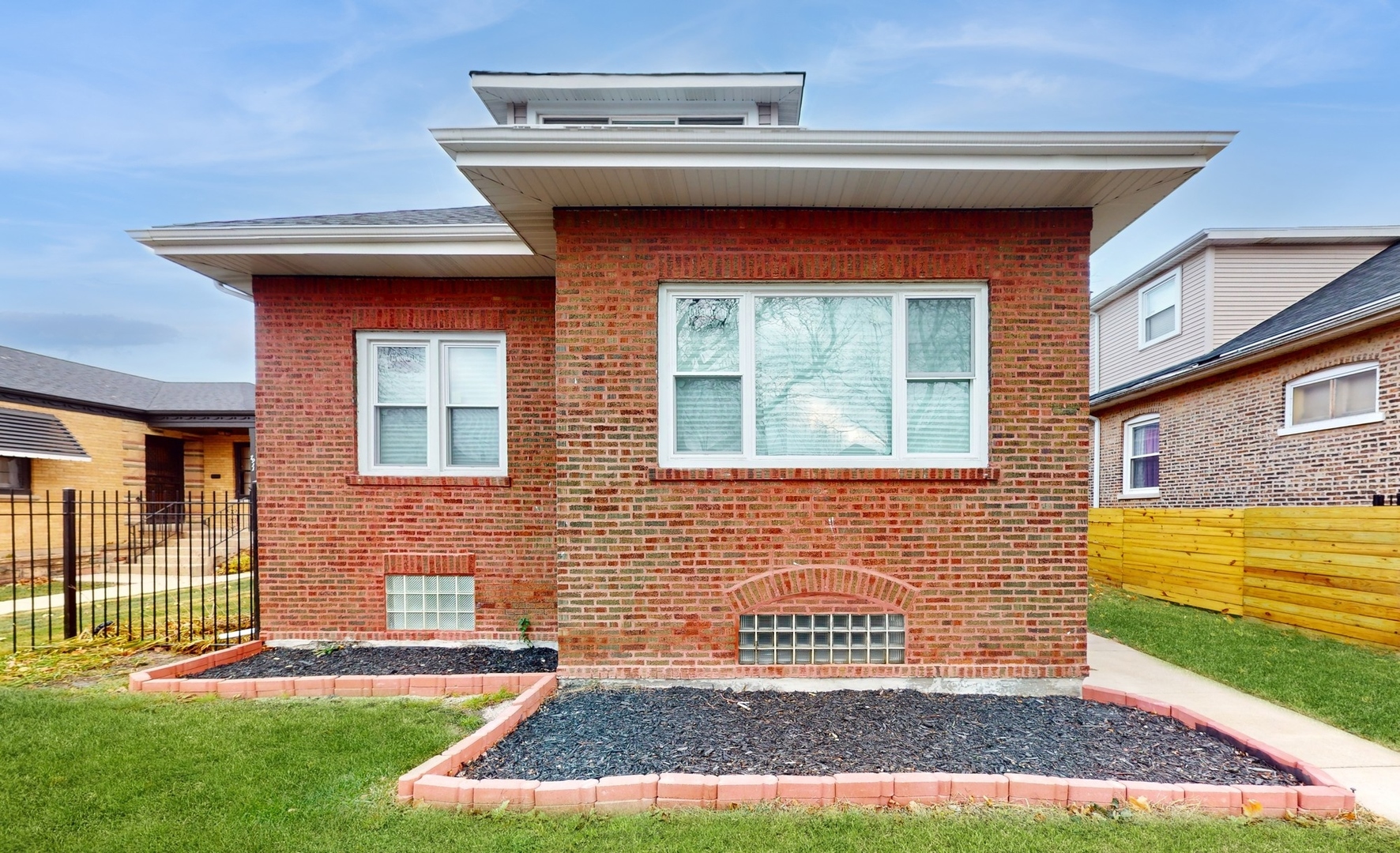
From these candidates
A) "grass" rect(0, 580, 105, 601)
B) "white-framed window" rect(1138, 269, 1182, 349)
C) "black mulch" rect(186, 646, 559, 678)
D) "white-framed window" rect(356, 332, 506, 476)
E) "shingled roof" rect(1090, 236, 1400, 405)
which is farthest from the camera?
"white-framed window" rect(1138, 269, 1182, 349)

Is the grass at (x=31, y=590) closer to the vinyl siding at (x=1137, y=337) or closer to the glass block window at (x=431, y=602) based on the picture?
the glass block window at (x=431, y=602)

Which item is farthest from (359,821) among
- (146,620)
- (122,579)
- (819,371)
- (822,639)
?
(122,579)

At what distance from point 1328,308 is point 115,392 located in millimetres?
25290

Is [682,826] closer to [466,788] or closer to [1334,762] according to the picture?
[466,788]

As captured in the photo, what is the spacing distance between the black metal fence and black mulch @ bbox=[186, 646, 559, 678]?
79 centimetres

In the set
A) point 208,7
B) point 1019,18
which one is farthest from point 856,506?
point 208,7

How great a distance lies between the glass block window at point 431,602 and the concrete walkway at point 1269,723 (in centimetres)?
595

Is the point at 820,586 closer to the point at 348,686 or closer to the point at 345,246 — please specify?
the point at 348,686

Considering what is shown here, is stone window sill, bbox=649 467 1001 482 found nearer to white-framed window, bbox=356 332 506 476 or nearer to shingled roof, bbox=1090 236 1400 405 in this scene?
white-framed window, bbox=356 332 506 476

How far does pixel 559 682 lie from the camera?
5.04 metres

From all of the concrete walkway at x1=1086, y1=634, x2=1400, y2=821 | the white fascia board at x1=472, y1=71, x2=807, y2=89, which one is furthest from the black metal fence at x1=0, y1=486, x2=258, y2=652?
the concrete walkway at x1=1086, y1=634, x2=1400, y2=821

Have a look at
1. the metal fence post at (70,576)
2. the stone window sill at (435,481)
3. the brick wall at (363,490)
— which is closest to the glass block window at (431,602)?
the brick wall at (363,490)

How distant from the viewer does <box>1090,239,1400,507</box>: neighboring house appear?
8.24 meters

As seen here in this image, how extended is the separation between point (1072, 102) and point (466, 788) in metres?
35.7
